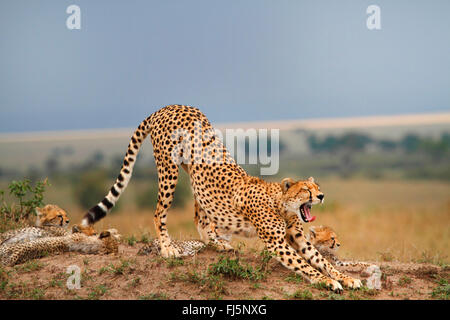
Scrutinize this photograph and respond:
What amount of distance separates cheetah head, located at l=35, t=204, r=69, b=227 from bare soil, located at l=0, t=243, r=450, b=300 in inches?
43.7

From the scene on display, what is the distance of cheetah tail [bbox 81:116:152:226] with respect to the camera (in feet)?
20.0

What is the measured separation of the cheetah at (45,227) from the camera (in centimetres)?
631

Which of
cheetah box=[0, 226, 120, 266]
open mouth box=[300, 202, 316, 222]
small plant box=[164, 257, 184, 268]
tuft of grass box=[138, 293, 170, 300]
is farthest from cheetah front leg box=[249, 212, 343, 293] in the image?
cheetah box=[0, 226, 120, 266]

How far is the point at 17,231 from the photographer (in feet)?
21.2

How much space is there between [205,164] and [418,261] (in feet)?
10.0

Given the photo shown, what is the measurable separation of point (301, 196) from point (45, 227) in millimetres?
3371

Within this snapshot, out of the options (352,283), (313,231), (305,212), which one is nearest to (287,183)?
(305,212)

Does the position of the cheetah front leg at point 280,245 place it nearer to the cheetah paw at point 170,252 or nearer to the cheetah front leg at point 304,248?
the cheetah front leg at point 304,248

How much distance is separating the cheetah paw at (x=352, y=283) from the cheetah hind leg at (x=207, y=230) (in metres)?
1.34

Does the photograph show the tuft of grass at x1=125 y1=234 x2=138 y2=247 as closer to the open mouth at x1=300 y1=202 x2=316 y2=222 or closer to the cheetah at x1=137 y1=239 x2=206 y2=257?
the cheetah at x1=137 y1=239 x2=206 y2=257

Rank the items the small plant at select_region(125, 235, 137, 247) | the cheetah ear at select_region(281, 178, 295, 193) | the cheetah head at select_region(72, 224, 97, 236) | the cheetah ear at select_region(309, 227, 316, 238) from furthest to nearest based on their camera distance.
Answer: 1. the small plant at select_region(125, 235, 137, 247)
2. the cheetah head at select_region(72, 224, 97, 236)
3. the cheetah ear at select_region(309, 227, 316, 238)
4. the cheetah ear at select_region(281, 178, 295, 193)

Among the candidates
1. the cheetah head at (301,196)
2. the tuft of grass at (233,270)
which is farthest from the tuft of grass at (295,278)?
the cheetah head at (301,196)
